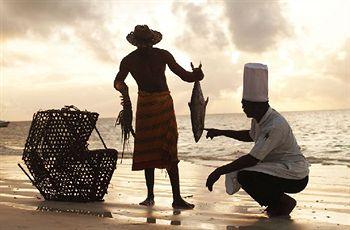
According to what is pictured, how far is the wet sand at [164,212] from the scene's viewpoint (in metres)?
4.05

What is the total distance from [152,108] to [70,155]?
40.1 inches

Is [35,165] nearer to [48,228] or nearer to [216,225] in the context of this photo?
[48,228]

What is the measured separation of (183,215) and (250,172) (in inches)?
28.0

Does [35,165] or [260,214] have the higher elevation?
[35,165]

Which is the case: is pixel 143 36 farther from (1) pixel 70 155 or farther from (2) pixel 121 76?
(1) pixel 70 155

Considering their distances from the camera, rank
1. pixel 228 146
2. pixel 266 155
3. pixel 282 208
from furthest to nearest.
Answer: pixel 228 146
pixel 282 208
pixel 266 155

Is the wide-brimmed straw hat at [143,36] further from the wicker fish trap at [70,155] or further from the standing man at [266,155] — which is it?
Result: the standing man at [266,155]

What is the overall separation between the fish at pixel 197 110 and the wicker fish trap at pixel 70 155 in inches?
42.2

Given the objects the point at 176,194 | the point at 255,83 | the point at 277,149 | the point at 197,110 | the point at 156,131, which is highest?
the point at 255,83

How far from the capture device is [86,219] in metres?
4.21

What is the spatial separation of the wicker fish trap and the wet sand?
19 cm

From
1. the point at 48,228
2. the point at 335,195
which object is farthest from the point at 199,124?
the point at 335,195

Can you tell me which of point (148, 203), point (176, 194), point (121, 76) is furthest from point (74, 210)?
point (121, 76)

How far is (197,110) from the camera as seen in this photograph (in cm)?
512
